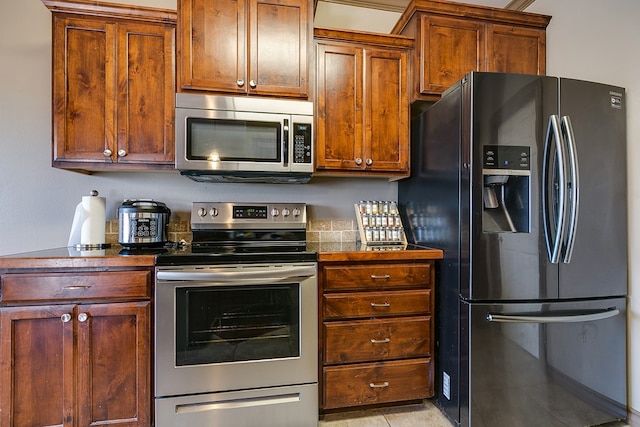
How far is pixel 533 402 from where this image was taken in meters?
1.49

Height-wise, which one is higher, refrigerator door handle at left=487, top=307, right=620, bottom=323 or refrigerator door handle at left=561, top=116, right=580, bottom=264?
refrigerator door handle at left=561, top=116, right=580, bottom=264

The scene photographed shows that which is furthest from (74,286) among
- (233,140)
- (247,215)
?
(233,140)

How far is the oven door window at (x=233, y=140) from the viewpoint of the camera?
5.57 feet

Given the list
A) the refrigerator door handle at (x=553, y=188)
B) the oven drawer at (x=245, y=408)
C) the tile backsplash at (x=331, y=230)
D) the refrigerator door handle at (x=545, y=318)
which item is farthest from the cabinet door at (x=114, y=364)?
the refrigerator door handle at (x=553, y=188)

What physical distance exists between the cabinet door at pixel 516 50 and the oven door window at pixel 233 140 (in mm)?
1533

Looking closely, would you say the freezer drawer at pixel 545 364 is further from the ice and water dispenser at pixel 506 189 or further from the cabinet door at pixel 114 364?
the cabinet door at pixel 114 364

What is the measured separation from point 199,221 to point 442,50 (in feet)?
6.37

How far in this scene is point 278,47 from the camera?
1.80 metres

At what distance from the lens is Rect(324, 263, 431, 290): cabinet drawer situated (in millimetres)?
1610

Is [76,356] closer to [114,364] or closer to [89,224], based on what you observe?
[114,364]

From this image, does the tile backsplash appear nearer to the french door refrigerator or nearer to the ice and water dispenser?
the french door refrigerator

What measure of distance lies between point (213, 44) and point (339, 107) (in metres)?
0.83

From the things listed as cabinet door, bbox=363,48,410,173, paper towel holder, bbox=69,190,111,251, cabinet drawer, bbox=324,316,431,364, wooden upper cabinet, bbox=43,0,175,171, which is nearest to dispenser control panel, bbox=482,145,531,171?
cabinet door, bbox=363,48,410,173

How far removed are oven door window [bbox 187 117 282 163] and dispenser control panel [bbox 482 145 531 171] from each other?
1.12 metres
